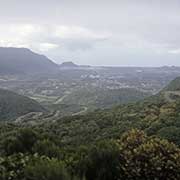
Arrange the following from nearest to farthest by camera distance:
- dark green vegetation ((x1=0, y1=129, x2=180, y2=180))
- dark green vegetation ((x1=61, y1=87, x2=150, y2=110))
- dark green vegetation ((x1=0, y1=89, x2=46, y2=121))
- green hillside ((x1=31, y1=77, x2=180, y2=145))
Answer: dark green vegetation ((x1=0, y1=129, x2=180, y2=180)) < green hillside ((x1=31, y1=77, x2=180, y2=145)) < dark green vegetation ((x1=0, y1=89, x2=46, y2=121)) < dark green vegetation ((x1=61, y1=87, x2=150, y2=110))

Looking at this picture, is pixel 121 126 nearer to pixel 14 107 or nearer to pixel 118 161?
pixel 118 161

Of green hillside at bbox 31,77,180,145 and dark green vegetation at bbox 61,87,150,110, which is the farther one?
dark green vegetation at bbox 61,87,150,110

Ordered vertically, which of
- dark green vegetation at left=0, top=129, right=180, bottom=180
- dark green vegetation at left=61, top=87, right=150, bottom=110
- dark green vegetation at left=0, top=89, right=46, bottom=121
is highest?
dark green vegetation at left=0, top=129, right=180, bottom=180

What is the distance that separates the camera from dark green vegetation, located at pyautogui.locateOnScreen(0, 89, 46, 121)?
86463 millimetres

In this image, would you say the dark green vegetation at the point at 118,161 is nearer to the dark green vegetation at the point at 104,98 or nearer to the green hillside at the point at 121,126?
the green hillside at the point at 121,126

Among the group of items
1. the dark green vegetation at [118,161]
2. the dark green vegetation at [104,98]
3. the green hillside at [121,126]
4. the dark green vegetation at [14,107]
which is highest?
the dark green vegetation at [118,161]

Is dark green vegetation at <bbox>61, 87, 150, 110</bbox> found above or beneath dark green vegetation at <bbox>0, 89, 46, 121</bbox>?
beneath

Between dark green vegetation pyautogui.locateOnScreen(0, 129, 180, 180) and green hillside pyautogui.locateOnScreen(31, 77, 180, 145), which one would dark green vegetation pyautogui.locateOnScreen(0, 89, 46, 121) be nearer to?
green hillside pyautogui.locateOnScreen(31, 77, 180, 145)

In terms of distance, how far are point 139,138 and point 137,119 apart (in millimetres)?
21737

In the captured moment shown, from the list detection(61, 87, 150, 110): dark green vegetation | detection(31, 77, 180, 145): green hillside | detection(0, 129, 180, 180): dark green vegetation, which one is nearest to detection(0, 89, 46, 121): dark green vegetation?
detection(61, 87, 150, 110): dark green vegetation

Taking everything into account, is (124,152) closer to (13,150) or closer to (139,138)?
(139,138)

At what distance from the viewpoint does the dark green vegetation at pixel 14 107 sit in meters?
86.5

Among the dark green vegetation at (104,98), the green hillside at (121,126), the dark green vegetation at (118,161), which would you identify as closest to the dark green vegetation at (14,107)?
the dark green vegetation at (104,98)

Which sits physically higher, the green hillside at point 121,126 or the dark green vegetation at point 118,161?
the dark green vegetation at point 118,161
